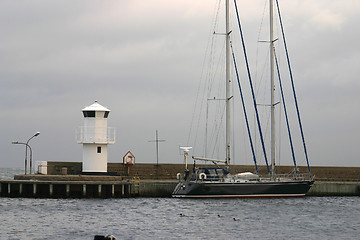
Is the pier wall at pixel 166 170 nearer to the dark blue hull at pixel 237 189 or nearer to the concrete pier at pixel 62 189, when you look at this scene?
the concrete pier at pixel 62 189

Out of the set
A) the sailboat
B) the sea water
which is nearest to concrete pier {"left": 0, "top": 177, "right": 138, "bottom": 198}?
the sea water

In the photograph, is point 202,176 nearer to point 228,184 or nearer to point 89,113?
point 228,184

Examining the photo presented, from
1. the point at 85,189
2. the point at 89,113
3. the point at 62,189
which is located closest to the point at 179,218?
the point at 85,189

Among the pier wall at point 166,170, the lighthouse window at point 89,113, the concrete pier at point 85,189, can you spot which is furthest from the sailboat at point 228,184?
the lighthouse window at point 89,113

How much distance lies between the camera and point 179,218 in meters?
37.8

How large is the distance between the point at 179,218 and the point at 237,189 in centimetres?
1060

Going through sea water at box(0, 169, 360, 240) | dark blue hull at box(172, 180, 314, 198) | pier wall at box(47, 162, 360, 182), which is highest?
pier wall at box(47, 162, 360, 182)

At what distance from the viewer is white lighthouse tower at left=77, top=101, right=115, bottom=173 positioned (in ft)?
165

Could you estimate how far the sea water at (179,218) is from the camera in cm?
3195

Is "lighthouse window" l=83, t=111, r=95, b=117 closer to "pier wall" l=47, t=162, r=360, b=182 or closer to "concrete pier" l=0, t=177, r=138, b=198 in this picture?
"pier wall" l=47, t=162, r=360, b=182

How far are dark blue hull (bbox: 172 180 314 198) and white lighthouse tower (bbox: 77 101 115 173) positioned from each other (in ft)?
22.5

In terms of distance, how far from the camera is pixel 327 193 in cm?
5228

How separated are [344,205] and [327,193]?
4.95m

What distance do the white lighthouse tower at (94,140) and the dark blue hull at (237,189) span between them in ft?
22.5
